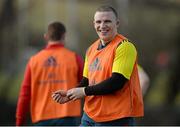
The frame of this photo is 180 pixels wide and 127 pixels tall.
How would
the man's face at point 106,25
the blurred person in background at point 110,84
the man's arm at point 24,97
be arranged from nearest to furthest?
the blurred person in background at point 110,84
the man's face at point 106,25
the man's arm at point 24,97

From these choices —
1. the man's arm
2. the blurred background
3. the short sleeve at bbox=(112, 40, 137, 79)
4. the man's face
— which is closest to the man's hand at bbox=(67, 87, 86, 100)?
the short sleeve at bbox=(112, 40, 137, 79)

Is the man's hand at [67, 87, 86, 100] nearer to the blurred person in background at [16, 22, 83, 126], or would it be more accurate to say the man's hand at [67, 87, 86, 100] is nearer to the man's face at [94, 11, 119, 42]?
the man's face at [94, 11, 119, 42]

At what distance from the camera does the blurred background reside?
678 inches

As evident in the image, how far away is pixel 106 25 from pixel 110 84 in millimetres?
543

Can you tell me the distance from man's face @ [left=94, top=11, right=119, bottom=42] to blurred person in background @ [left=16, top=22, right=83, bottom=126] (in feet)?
6.75

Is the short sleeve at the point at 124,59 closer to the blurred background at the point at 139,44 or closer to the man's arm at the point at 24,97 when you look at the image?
the man's arm at the point at 24,97

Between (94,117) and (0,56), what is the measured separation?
13048 millimetres

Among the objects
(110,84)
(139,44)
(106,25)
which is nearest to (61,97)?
(110,84)

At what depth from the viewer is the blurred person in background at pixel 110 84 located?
6.36m

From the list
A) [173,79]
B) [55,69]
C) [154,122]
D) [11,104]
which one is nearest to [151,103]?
[173,79]

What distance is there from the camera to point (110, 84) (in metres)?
6.33

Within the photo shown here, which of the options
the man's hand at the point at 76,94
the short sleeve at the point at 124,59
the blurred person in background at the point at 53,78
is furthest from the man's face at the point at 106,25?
the blurred person in background at the point at 53,78

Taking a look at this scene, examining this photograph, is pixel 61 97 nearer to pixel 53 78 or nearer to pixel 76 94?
pixel 76 94

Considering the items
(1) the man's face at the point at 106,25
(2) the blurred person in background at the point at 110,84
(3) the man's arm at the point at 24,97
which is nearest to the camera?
(2) the blurred person in background at the point at 110,84
